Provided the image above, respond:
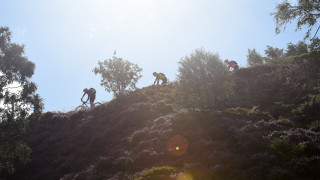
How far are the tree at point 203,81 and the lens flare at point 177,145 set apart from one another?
5.71 metres

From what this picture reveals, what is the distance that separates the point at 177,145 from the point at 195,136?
156 centimetres

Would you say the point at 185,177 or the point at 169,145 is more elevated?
the point at 169,145

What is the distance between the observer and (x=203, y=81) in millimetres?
22641

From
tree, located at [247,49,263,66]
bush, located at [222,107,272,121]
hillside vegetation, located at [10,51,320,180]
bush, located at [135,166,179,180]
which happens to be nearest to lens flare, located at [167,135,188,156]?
hillside vegetation, located at [10,51,320,180]

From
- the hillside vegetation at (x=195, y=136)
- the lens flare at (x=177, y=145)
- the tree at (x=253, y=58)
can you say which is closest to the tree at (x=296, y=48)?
the tree at (x=253, y=58)

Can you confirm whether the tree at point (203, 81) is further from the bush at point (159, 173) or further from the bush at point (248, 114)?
the bush at point (159, 173)

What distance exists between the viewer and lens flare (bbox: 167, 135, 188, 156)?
1481 cm

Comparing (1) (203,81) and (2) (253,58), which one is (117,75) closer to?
(1) (203,81)

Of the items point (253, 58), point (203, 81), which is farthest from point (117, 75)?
point (253, 58)

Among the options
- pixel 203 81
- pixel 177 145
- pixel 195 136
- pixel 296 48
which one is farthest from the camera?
pixel 296 48

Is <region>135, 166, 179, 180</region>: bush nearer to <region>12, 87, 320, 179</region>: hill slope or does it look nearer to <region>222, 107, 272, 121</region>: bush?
<region>12, 87, 320, 179</region>: hill slope

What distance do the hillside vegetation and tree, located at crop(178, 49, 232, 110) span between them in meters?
0.47

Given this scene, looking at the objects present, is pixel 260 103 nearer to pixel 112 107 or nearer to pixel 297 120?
pixel 297 120

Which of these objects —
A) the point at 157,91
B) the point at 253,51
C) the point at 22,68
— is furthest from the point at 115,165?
the point at 253,51
